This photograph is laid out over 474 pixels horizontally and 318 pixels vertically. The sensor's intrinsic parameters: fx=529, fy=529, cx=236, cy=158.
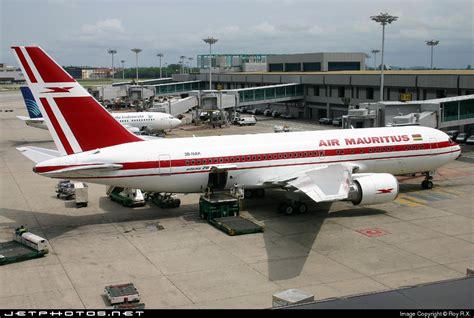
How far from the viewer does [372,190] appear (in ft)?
101

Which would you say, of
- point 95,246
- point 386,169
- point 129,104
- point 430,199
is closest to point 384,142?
point 386,169

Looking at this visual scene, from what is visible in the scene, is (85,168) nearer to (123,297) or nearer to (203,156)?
(203,156)

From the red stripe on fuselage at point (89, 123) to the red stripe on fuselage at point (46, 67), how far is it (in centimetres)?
109

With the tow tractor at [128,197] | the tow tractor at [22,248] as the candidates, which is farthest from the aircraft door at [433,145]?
the tow tractor at [22,248]

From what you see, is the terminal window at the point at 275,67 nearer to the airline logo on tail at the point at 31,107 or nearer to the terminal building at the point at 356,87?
the terminal building at the point at 356,87

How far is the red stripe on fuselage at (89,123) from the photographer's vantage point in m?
29.3

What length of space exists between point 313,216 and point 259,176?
14.0ft

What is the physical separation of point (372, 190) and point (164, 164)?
40.1 ft

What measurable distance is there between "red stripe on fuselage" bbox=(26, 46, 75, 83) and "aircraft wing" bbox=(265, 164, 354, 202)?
46.2 ft

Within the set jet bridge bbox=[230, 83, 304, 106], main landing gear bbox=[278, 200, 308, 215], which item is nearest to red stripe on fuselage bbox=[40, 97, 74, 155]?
main landing gear bbox=[278, 200, 308, 215]

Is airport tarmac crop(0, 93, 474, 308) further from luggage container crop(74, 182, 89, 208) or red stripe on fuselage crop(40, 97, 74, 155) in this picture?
red stripe on fuselage crop(40, 97, 74, 155)

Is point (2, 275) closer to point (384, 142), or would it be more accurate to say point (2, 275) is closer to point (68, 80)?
point (68, 80)

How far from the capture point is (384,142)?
118ft

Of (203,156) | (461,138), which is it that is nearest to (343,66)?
(461,138)
